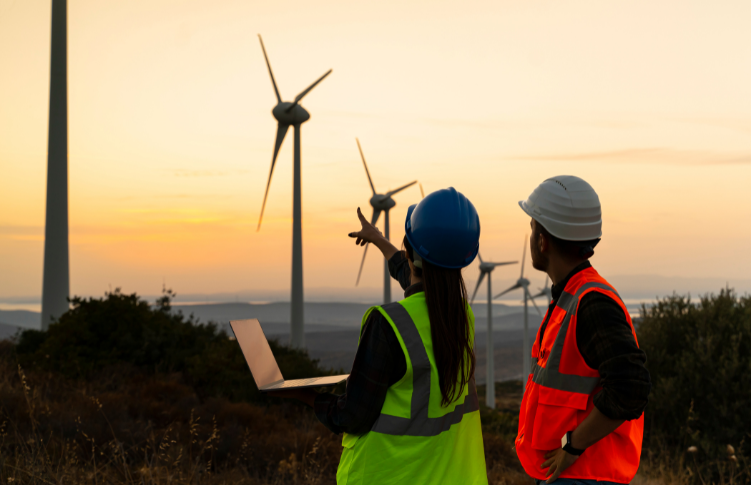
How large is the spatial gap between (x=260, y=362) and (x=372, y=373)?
591 millimetres

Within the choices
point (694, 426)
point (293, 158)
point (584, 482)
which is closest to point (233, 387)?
point (694, 426)

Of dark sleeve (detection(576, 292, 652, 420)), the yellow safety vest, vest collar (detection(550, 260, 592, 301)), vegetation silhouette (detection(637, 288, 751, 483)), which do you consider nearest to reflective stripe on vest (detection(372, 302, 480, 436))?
the yellow safety vest

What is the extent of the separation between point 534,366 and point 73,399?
324 inches

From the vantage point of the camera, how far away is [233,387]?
1105 centimetres

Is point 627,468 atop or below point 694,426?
atop

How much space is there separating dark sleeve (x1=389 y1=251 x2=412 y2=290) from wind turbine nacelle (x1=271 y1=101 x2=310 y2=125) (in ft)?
79.7

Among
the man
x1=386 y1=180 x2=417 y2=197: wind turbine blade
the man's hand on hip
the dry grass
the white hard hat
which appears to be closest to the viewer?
the man

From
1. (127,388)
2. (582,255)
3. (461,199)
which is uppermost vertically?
(461,199)

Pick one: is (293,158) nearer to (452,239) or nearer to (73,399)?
(73,399)

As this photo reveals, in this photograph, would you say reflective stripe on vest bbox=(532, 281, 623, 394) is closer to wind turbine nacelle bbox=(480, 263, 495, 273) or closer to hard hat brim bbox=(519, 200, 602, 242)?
hard hat brim bbox=(519, 200, 602, 242)

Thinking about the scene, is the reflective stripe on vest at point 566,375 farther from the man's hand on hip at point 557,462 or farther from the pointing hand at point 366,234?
the pointing hand at point 366,234

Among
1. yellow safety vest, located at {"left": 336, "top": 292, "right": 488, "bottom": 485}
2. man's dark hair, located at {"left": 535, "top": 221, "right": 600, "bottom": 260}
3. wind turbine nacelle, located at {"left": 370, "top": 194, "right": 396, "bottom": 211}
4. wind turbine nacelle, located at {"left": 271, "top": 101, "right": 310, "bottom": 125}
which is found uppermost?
wind turbine nacelle, located at {"left": 271, "top": 101, "right": 310, "bottom": 125}

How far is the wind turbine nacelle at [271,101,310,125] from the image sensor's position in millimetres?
26562

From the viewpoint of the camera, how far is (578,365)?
2.51 metres
